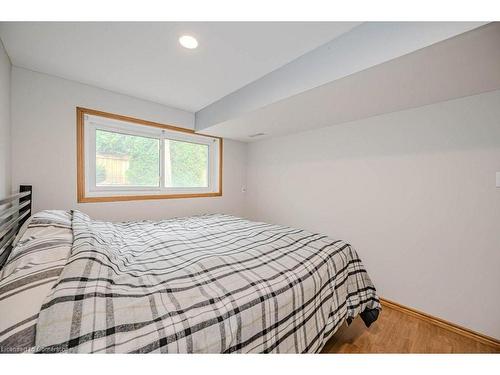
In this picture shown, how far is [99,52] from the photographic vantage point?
4.94ft

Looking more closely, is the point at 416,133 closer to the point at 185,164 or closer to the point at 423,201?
the point at 423,201

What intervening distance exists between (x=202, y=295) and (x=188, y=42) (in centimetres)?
159

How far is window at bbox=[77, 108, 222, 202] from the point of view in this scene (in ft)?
6.99

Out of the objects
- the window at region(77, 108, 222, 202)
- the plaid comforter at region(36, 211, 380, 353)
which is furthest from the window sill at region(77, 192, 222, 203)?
the plaid comforter at region(36, 211, 380, 353)

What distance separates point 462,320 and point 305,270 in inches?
66.7

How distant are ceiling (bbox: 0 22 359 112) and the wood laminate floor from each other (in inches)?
87.6

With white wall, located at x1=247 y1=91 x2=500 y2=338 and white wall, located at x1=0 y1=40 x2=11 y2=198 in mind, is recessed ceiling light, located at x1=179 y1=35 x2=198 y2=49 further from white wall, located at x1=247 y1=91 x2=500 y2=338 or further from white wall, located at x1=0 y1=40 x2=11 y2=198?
white wall, located at x1=247 y1=91 x2=500 y2=338

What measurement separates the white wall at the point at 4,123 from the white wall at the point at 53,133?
0.48 feet

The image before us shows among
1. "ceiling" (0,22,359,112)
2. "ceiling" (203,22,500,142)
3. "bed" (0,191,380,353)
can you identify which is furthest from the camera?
"ceiling" (0,22,359,112)

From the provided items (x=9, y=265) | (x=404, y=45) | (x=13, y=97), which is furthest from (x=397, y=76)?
(x=13, y=97)

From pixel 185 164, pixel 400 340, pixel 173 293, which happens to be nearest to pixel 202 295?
pixel 173 293
